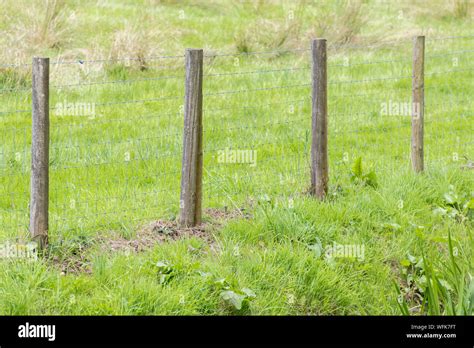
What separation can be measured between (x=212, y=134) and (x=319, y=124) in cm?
246

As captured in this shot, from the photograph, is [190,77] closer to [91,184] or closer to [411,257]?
[91,184]

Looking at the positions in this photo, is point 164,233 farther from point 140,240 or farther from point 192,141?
point 192,141

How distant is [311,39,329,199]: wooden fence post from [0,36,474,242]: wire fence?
0.92 feet

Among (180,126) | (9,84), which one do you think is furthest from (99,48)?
(180,126)

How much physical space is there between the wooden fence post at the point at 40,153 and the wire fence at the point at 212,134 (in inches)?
10.8

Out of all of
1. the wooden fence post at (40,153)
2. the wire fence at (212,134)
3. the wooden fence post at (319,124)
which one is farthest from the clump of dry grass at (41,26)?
the wooden fence post at (40,153)

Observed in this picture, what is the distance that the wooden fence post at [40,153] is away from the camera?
23.7 ft

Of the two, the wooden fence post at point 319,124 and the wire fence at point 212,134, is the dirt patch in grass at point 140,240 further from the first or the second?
the wooden fence post at point 319,124

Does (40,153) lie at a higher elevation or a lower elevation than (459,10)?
lower

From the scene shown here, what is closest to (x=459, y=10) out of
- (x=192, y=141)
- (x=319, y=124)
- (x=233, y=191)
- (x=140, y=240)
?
(x=319, y=124)

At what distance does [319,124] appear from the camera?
8.86m

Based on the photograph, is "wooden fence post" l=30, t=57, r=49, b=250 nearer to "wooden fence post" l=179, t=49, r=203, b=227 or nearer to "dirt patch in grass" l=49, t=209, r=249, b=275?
"dirt patch in grass" l=49, t=209, r=249, b=275

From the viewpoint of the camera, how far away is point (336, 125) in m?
11.7
